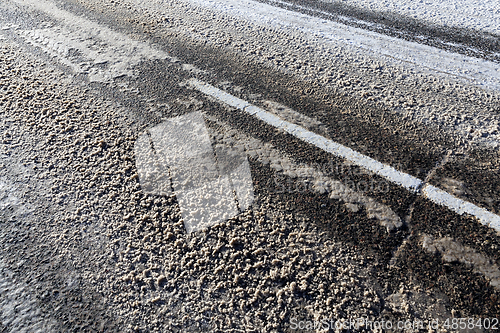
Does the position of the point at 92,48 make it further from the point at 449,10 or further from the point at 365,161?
the point at 449,10

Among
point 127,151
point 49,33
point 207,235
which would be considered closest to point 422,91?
A: point 207,235

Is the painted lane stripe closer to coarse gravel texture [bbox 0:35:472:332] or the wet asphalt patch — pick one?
coarse gravel texture [bbox 0:35:472:332]

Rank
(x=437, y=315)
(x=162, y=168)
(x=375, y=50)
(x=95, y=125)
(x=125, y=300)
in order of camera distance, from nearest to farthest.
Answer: (x=437, y=315)
(x=125, y=300)
(x=162, y=168)
(x=95, y=125)
(x=375, y=50)

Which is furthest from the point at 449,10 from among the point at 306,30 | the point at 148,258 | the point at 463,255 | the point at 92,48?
the point at 148,258

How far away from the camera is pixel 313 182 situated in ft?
8.41

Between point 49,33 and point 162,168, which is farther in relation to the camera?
point 49,33

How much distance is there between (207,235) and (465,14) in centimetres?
480

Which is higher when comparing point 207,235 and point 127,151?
point 127,151

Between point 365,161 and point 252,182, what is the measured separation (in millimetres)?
895

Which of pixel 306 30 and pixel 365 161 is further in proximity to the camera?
pixel 306 30

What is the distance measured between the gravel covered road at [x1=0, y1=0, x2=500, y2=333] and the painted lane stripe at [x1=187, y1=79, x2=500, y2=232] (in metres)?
0.02

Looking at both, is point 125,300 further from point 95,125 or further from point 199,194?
point 95,125

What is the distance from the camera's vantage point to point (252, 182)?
258cm

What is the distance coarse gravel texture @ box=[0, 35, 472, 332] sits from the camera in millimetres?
1896
